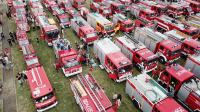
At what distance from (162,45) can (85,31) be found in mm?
13175

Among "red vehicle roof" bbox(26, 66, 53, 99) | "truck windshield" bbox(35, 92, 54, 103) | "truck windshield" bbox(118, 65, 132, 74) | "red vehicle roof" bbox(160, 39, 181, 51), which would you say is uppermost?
"red vehicle roof" bbox(160, 39, 181, 51)

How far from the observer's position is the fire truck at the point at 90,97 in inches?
757

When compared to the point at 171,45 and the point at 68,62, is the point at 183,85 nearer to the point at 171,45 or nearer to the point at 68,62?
the point at 171,45

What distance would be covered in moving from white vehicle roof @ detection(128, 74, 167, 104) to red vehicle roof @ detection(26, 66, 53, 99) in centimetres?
974

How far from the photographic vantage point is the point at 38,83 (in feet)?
73.0

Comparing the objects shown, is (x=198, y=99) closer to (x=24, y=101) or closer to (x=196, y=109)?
(x=196, y=109)

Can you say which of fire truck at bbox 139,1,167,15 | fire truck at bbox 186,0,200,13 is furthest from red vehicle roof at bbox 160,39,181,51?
fire truck at bbox 186,0,200,13

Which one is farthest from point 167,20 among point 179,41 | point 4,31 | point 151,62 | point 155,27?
point 4,31

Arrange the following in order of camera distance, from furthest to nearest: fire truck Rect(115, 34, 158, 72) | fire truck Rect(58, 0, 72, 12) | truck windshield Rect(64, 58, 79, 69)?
fire truck Rect(58, 0, 72, 12)
fire truck Rect(115, 34, 158, 72)
truck windshield Rect(64, 58, 79, 69)

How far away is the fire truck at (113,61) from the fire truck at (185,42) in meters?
11.3

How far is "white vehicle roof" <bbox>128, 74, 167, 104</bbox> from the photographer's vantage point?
2012 centimetres

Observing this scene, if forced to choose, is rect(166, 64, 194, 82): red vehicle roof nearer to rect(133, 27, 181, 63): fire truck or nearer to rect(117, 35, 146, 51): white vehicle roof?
rect(133, 27, 181, 63): fire truck

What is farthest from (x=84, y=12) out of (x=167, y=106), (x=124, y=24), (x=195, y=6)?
(x=167, y=106)

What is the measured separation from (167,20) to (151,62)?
52.0ft
